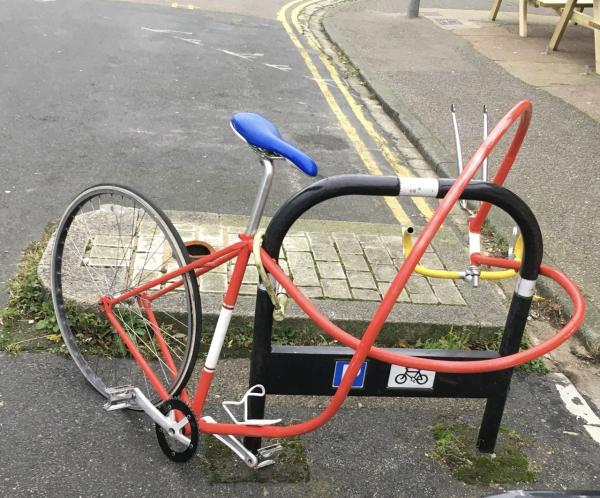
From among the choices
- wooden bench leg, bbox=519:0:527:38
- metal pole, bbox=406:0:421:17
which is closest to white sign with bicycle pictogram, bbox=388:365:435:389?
wooden bench leg, bbox=519:0:527:38

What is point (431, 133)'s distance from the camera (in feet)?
24.3

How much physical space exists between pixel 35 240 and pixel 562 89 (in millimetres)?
7312

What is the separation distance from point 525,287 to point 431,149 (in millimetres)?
4441

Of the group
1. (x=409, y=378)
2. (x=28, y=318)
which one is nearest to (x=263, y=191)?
(x=409, y=378)

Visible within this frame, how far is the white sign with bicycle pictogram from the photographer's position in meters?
2.71

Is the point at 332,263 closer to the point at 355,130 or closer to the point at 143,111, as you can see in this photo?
the point at 355,130

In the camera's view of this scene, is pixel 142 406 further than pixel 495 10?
No

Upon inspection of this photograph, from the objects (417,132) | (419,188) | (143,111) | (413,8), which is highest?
(419,188)

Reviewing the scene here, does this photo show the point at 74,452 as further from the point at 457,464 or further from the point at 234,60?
Answer: the point at 234,60

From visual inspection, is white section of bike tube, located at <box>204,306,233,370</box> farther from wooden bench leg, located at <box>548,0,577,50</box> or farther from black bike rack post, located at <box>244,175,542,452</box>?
wooden bench leg, located at <box>548,0,577,50</box>

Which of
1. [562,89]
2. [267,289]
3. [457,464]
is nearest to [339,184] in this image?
[267,289]

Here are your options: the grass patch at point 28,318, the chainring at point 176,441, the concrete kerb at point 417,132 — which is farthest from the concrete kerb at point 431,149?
the grass patch at point 28,318

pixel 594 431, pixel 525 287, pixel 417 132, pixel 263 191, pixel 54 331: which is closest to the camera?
pixel 263 191

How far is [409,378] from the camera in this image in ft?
8.96
